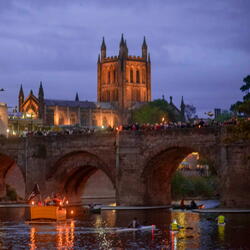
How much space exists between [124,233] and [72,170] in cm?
3044

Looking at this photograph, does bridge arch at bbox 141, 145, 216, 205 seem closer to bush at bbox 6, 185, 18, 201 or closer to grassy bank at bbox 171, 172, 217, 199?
grassy bank at bbox 171, 172, 217, 199

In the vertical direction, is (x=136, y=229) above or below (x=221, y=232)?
above

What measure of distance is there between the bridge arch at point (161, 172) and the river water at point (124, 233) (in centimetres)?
605

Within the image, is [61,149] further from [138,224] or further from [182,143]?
[138,224]

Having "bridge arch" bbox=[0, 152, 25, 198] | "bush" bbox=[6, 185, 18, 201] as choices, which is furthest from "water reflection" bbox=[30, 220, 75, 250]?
"bush" bbox=[6, 185, 18, 201]

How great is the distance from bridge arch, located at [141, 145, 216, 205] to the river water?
6.05m

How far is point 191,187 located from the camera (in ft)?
311

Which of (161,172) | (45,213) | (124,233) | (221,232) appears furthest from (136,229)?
(161,172)

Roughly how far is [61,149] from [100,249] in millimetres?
37643

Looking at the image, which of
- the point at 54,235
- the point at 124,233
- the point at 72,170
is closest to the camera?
the point at 54,235

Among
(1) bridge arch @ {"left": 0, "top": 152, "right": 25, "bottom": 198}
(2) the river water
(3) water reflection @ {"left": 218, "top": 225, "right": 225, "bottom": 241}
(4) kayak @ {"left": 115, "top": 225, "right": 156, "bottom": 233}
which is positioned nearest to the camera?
(2) the river water

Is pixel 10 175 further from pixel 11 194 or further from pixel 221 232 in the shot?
pixel 221 232

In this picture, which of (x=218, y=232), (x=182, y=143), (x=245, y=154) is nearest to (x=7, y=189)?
(x=182, y=143)

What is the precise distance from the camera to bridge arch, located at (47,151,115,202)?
80.6m
